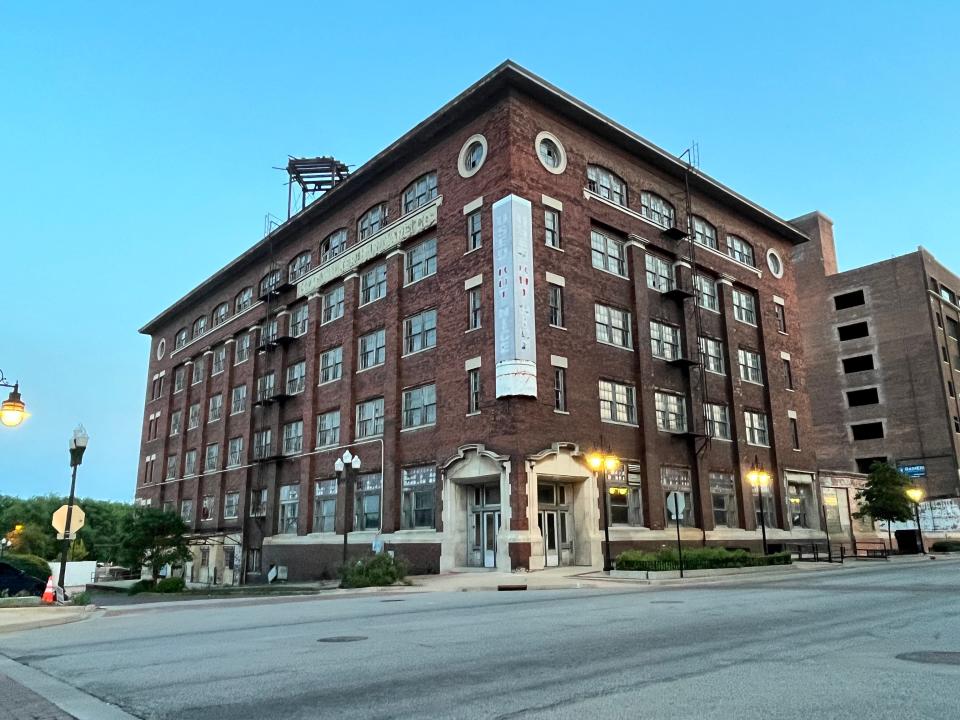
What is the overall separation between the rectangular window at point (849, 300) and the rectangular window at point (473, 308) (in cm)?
4986

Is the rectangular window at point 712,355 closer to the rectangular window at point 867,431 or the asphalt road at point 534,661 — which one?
the asphalt road at point 534,661

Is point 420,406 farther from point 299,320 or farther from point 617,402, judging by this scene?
point 299,320

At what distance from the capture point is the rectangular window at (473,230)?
108 ft

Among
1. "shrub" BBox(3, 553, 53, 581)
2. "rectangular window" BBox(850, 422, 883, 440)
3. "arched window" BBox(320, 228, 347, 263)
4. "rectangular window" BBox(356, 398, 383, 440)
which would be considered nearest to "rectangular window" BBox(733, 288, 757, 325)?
"rectangular window" BBox(356, 398, 383, 440)

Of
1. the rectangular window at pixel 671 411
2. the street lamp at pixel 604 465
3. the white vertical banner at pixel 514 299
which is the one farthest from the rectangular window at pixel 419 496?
the rectangular window at pixel 671 411

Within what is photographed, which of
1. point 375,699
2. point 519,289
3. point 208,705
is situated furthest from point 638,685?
point 519,289

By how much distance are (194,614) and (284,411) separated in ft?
98.5

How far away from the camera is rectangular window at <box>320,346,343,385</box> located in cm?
4128

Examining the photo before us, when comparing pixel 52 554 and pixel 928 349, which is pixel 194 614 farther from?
pixel 928 349

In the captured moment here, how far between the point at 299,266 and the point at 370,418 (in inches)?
567

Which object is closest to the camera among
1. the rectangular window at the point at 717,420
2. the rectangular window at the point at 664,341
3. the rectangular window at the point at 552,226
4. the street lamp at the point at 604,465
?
the street lamp at the point at 604,465

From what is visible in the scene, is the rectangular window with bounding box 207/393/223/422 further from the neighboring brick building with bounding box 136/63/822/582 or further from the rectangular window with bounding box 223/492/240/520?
the rectangular window with bounding box 223/492/240/520

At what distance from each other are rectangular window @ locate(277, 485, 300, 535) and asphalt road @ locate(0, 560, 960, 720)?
28.4 meters

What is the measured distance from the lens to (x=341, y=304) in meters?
42.4
